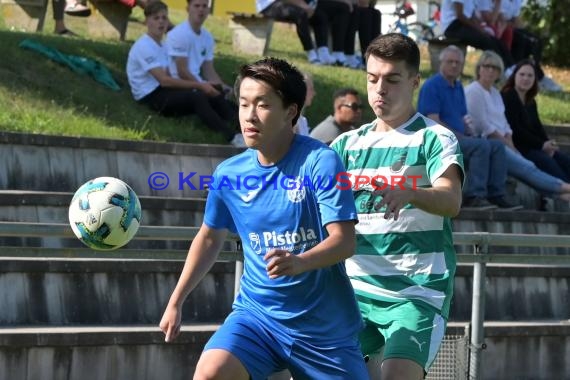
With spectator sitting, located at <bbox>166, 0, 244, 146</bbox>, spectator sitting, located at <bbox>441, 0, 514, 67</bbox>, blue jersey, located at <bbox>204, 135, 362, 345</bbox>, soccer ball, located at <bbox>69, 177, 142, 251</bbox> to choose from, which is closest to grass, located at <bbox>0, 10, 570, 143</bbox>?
spectator sitting, located at <bbox>166, 0, 244, 146</bbox>

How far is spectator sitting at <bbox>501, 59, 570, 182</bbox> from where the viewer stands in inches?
504

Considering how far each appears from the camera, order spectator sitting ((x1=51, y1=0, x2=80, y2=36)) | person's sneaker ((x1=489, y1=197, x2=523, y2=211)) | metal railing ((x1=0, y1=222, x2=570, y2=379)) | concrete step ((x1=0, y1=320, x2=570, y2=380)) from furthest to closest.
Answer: spectator sitting ((x1=51, y1=0, x2=80, y2=36)) < person's sneaker ((x1=489, y1=197, x2=523, y2=211)) < concrete step ((x1=0, y1=320, x2=570, y2=380)) < metal railing ((x1=0, y1=222, x2=570, y2=379))

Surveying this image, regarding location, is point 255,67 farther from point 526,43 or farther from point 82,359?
point 526,43

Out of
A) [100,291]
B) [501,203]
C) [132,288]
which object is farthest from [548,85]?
[100,291]

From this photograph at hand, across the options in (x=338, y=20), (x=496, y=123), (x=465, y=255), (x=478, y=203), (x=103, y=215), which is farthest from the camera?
(x=338, y=20)

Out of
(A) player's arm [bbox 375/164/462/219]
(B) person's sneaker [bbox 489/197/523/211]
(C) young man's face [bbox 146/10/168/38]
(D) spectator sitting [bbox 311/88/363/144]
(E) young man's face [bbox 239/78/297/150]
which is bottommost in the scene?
(B) person's sneaker [bbox 489/197/523/211]

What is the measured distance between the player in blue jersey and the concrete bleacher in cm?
182

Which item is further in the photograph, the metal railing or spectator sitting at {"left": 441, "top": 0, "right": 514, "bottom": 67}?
spectator sitting at {"left": 441, "top": 0, "right": 514, "bottom": 67}

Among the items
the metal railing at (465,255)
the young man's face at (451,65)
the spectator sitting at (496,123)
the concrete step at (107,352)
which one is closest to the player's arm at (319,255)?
the metal railing at (465,255)

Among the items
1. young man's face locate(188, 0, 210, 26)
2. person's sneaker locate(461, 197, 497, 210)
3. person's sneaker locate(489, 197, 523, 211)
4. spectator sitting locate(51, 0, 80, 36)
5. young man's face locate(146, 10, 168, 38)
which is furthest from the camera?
spectator sitting locate(51, 0, 80, 36)

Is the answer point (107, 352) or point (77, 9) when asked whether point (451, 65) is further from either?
point (77, 9)

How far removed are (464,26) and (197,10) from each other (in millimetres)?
4956

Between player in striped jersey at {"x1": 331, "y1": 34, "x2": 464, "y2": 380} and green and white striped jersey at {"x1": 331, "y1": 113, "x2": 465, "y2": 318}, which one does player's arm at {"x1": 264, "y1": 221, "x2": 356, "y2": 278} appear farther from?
green and white striped jersey at {"x1": 331, "y1": 113, "x2": 465, "y2": 318}

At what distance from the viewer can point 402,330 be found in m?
5.35
